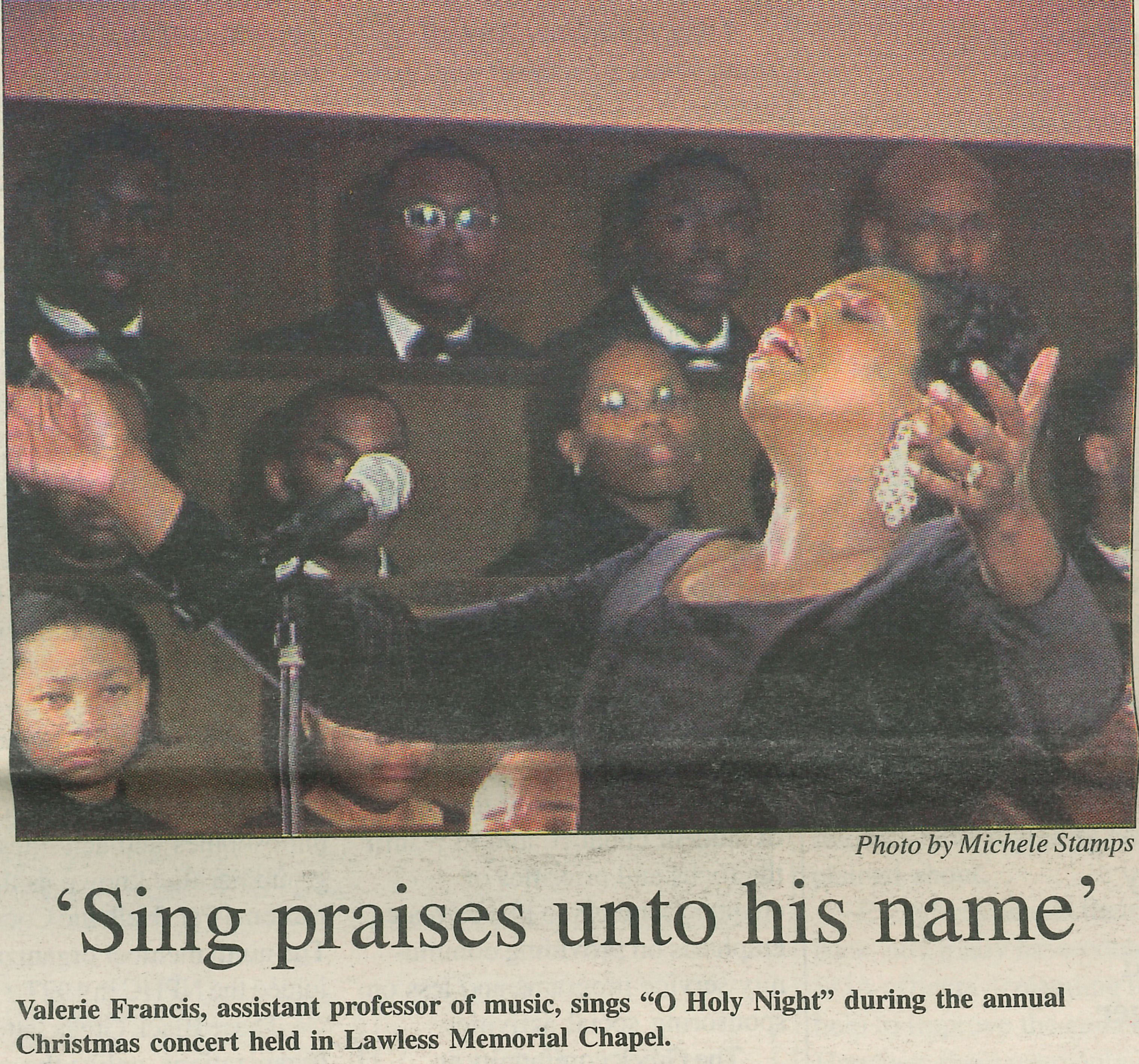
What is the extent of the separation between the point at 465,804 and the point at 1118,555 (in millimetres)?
2369

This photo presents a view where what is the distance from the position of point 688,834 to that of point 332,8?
302 cm

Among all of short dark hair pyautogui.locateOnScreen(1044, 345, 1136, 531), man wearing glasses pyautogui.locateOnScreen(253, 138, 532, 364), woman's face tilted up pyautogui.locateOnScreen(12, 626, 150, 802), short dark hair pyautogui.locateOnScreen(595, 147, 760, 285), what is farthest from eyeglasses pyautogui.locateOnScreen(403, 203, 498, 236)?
short dark hair pyautogui.locateOnScreen(1044, 345, 1136, 531)

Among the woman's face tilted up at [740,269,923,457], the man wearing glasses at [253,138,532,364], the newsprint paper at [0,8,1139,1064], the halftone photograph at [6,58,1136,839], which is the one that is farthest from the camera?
the woman's face tilted up at [740,269,923,457]

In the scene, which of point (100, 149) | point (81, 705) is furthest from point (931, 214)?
point (81, 705)

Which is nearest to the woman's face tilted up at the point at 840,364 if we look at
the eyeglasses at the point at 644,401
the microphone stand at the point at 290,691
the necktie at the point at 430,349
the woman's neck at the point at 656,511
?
the eyeglasses at the point at 644,401

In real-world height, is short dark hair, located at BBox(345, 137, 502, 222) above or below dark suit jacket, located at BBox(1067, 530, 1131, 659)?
above

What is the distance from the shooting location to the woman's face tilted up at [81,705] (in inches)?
242

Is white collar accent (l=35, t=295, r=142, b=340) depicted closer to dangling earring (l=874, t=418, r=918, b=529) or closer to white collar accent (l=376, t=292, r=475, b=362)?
white collar accent (l=376, t=292, r=475, b=362)

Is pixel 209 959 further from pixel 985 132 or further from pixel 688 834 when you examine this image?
pixel 985 132

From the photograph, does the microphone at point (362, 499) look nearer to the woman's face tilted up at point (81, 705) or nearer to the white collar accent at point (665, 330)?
the woman's face tilted up at point (81, 705)

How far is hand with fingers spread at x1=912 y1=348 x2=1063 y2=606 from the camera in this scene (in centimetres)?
645

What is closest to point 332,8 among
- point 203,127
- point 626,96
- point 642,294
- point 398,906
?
point 203,127

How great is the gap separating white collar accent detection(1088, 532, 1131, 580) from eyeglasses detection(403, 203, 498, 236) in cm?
231

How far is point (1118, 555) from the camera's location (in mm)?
6477
